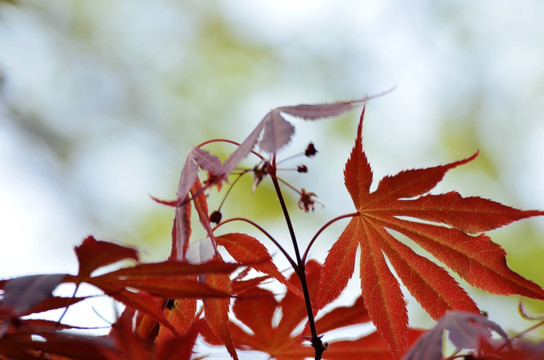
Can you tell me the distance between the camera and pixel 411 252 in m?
0.85

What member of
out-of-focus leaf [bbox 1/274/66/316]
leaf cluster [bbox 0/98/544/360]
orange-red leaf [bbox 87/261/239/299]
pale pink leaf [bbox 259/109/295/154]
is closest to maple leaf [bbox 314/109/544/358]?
leaf cluster [bbox 0/98/544/360]

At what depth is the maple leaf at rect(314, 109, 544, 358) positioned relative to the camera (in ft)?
2.52

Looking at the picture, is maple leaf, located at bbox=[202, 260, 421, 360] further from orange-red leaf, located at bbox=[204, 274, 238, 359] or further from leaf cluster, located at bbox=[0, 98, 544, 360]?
orange-red leaf, located at bbox=[204, 274, 238, 359]

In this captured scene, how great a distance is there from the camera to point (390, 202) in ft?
2.79

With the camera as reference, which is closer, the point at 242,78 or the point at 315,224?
the point at 315,224

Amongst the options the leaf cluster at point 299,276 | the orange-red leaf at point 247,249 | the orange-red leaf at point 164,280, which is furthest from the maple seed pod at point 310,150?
the orange-red leaf at point 164,280

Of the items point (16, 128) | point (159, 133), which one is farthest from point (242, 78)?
point (16, 128)

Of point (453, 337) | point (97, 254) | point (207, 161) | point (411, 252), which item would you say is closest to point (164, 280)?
point (97, 254)

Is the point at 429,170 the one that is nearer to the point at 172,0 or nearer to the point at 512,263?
the point at 512,263

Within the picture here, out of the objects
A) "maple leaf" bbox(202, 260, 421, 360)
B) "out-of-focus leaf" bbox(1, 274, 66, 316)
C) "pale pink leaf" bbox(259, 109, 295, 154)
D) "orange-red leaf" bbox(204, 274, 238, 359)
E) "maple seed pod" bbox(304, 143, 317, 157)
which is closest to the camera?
"out-of-focus leaf" bbox(1, 274, 66, 316)

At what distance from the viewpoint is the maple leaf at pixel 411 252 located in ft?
2.52

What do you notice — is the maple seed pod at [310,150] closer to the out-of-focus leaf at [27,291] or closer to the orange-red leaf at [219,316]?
the orange-red leaf at [219,316]

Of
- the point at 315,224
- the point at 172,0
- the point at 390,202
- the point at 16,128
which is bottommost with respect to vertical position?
the point at 390,202

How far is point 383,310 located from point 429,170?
200 mm
